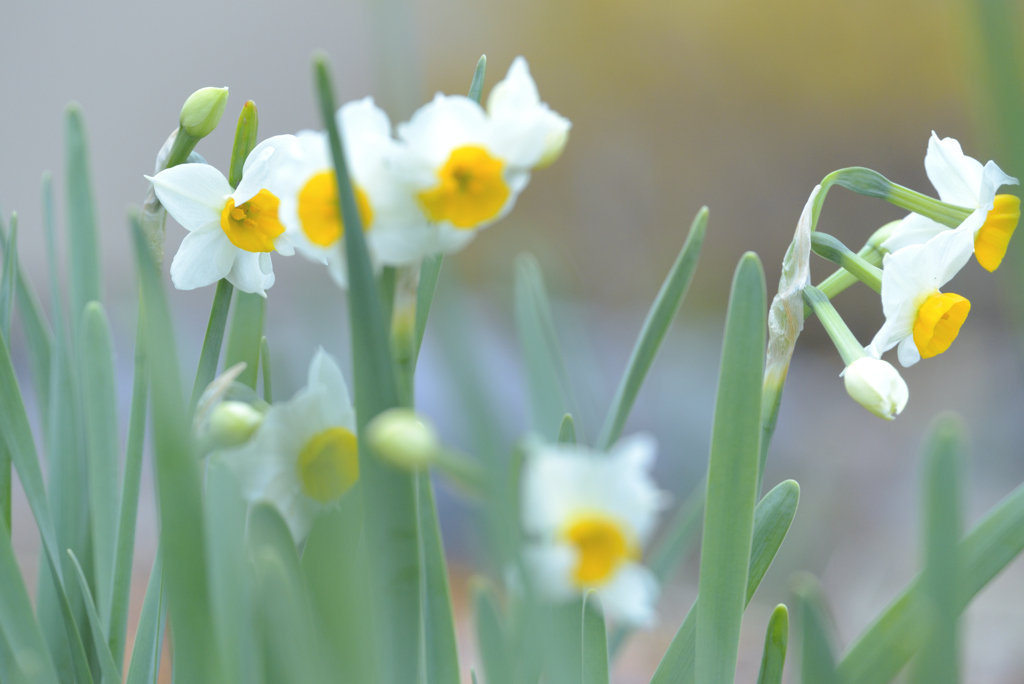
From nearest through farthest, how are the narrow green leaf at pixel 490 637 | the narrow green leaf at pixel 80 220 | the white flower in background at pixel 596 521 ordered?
1. the white flower in background at pixel 596 521
2. the narrow green leaf at pixel 490 637
3. the narrow green leaf at pixel 80 220

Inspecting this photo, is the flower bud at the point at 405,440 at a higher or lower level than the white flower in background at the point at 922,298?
lower

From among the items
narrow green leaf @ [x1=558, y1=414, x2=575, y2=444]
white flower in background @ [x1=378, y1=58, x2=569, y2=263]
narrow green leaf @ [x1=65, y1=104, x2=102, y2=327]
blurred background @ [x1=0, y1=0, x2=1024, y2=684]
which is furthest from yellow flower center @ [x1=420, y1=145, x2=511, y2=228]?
blurred background @ [x1=0, y1=0, x2=1024, y2=684]

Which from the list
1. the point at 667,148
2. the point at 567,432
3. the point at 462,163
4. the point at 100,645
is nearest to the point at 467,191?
the point at 462,163

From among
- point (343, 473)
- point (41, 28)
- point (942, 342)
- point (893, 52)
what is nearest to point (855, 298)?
point (893, 52)

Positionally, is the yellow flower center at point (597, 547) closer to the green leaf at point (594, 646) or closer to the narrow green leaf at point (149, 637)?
the green leaf at point (594, 646)

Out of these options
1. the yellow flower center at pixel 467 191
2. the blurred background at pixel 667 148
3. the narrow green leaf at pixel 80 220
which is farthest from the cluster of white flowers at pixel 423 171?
the blurred background at pixel 667 148

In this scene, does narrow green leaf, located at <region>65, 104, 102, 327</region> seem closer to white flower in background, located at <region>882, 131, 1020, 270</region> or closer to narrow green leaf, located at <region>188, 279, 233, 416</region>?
narrow green leaf, located at <region>188, 279, 233, 416</region>

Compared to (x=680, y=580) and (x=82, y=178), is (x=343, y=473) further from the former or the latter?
(x=680, y=580)
